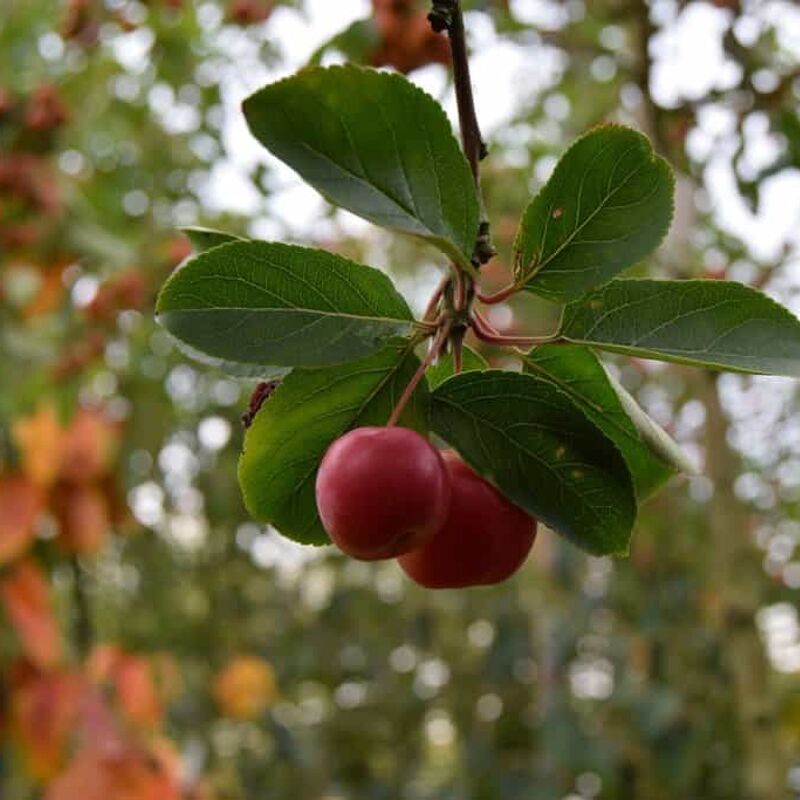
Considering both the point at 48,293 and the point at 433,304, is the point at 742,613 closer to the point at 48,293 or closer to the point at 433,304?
the point at 433,304

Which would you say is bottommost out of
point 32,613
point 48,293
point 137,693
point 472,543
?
point 137,693

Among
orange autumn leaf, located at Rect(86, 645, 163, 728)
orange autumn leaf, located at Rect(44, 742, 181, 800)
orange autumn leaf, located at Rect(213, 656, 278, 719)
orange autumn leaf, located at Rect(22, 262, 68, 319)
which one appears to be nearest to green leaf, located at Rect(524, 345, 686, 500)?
orange autumn leaf, located at Rect(44, 742, 181, 800)

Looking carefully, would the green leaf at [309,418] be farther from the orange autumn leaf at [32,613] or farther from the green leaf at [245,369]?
the orange autumn leaf at [32,613]

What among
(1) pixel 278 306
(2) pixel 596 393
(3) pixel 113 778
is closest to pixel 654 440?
(2) pixel 596 393

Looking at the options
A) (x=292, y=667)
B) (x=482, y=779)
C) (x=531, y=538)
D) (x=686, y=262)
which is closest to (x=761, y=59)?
(x=686, y=262)

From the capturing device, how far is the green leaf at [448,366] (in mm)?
455

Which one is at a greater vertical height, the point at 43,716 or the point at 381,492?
the point at 381,492

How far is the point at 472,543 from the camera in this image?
42 centimetres

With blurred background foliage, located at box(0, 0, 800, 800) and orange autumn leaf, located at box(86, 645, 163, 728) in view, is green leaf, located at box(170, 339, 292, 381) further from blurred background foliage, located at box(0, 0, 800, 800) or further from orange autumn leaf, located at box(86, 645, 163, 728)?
orange autumn leaf, located at box(86, 645, 163, 728)

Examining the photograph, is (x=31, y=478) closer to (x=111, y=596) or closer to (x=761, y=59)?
(x=761, y=59)

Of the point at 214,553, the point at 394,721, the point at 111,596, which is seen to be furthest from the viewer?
the point at 111,596

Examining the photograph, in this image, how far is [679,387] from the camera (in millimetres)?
2398

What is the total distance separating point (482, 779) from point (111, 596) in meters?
1.47

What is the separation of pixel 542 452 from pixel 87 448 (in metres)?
1.61
